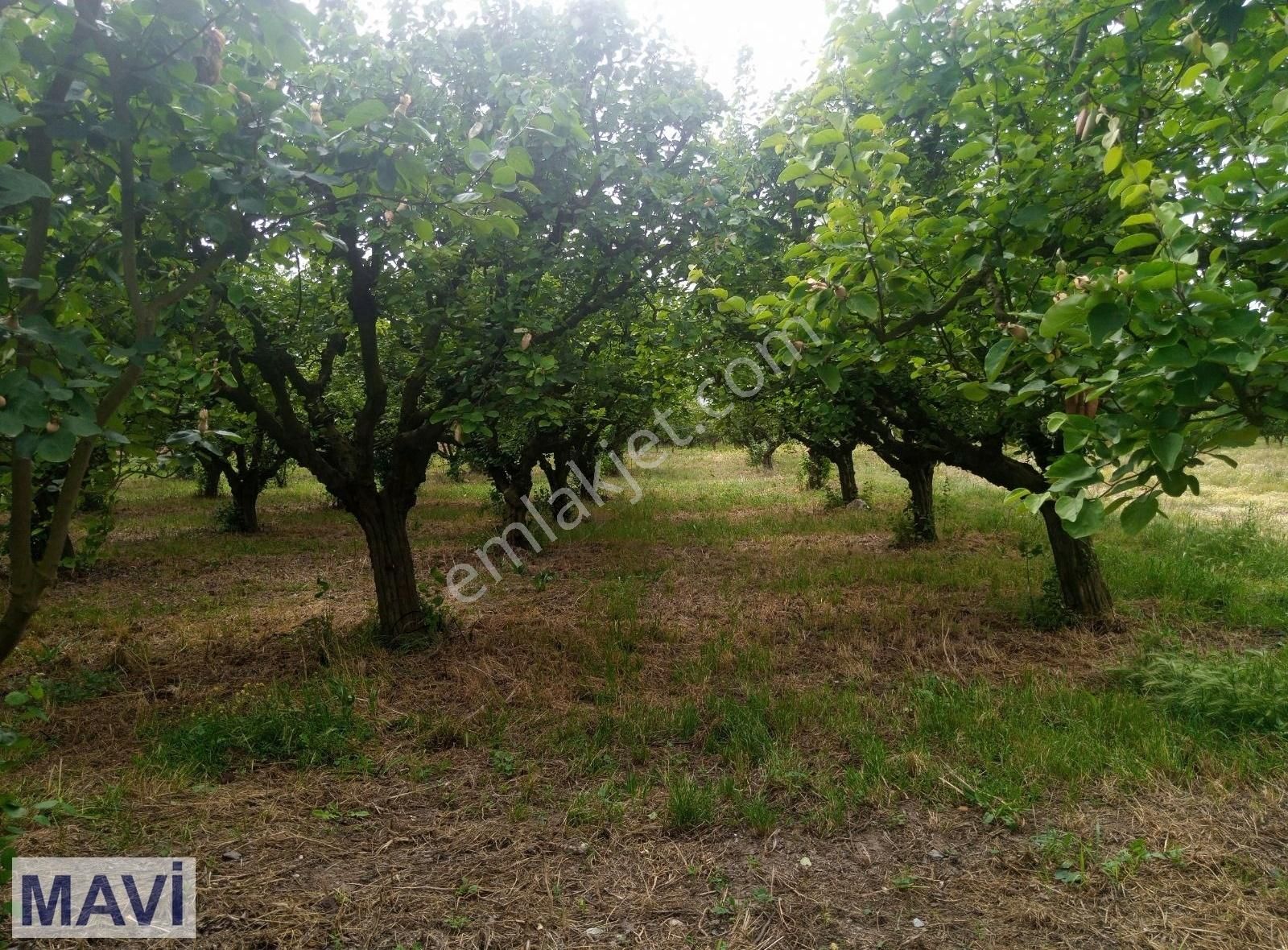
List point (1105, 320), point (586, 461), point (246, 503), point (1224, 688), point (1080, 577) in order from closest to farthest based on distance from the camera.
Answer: point (1105, 320) < point (1224, 688) < point (1080, 577) < point (246, 503) < point (586, 461)

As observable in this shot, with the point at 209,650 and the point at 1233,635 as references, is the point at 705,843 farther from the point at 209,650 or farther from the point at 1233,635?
the point at 1233,635

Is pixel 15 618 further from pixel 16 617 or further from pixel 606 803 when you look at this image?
pixel 606 803

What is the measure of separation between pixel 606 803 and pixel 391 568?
3165 millimetres

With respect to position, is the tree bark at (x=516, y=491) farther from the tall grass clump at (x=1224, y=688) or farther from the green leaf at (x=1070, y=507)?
the green leaf at (x=1070, y=507)

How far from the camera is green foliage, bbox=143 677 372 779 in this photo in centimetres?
379

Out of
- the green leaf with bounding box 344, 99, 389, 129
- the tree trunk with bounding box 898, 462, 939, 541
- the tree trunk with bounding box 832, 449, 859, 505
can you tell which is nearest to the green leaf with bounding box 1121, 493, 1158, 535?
the green leaf with bounding box 344, 99, 389, 129

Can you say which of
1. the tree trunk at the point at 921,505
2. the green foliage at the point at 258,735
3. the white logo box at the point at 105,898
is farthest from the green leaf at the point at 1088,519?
the tree trunk at the point at 921,505

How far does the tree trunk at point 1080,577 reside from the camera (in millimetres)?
6008

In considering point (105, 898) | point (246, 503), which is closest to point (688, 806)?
point (105, 898)

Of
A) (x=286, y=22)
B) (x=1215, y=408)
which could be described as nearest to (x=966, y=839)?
(x=1215, y=408)

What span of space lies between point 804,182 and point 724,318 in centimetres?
317

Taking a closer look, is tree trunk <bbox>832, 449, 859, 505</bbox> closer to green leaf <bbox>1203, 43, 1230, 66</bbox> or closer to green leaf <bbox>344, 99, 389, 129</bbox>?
green leaf <bbox>1203, 43, 1230, 66</bbox>

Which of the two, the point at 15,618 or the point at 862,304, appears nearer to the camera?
the point at 15,618

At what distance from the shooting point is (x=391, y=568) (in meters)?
5.77
